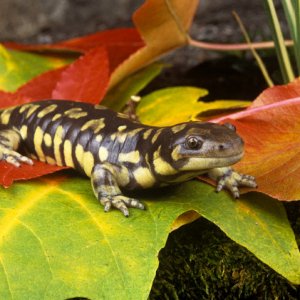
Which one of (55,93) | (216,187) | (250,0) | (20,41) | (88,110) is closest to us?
(216,187)

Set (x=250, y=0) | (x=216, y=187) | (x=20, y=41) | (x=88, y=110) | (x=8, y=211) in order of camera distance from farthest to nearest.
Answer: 1. (x=20, y=41)
2. (x=250, y=0)
3. (x=88, y=110)
4. (x=216, y=187)
5. (x=8, y=211)

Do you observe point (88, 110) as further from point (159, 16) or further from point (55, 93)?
point (159, 16)

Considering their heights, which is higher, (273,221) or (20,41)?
(273,221)

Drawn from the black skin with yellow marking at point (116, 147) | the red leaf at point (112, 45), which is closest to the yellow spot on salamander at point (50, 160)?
the black skin with yellow marking at point (116, 147)

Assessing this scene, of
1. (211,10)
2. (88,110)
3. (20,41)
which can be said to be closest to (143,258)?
(88,110)

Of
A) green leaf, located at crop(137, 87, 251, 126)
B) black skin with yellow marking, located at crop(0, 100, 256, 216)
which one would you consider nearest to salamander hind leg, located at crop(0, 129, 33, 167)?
black skin with yellow marking, located at crop(0, 100, 256, 216)

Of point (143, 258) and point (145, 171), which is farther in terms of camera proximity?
point (145, 171)

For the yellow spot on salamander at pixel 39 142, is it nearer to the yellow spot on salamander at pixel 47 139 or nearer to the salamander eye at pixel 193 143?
the yellow spot on salamander at pixel 47 139
